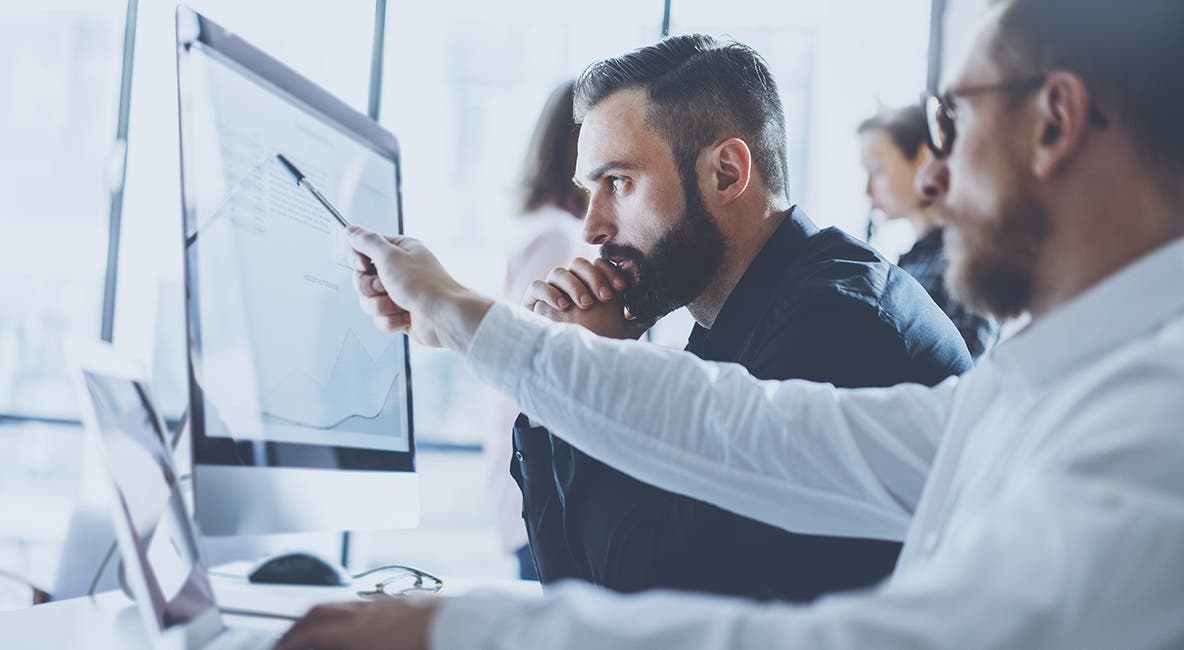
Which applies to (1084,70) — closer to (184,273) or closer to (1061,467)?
(1061,467)

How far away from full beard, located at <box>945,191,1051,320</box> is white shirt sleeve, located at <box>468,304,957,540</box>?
0.21 meters

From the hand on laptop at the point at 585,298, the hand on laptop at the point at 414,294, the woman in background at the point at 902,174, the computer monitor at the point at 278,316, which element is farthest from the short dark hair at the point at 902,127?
the hand on laptop at the point at 414,294

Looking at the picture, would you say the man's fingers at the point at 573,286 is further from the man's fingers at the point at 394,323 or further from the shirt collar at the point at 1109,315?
the shirt collar at the point at 1109,315

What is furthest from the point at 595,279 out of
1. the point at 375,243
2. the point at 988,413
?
the point at 988,413

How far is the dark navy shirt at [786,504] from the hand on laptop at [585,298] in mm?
162

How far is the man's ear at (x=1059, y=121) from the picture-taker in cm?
73

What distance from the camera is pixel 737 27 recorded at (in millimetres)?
4094

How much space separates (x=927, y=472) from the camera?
1.01 meters

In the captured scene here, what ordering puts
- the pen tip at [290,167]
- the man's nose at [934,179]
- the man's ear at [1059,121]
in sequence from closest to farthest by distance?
the man's ear at [1059,121]
the man's nose at [934,179]
the pen tip at [290,167]

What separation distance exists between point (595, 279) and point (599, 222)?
18 centimetres

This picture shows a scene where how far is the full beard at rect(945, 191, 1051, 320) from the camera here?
765 mm

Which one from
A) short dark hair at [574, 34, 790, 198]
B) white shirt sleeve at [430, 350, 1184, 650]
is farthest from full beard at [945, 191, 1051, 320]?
short dark hair at [574, 34, 790, 198]

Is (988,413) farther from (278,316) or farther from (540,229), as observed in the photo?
(540,229)

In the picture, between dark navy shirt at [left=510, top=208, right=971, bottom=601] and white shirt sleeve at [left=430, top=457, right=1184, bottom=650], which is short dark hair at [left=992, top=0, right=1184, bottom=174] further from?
dark navy shirt at [left=510, top=208, right=971, bottom=601]
